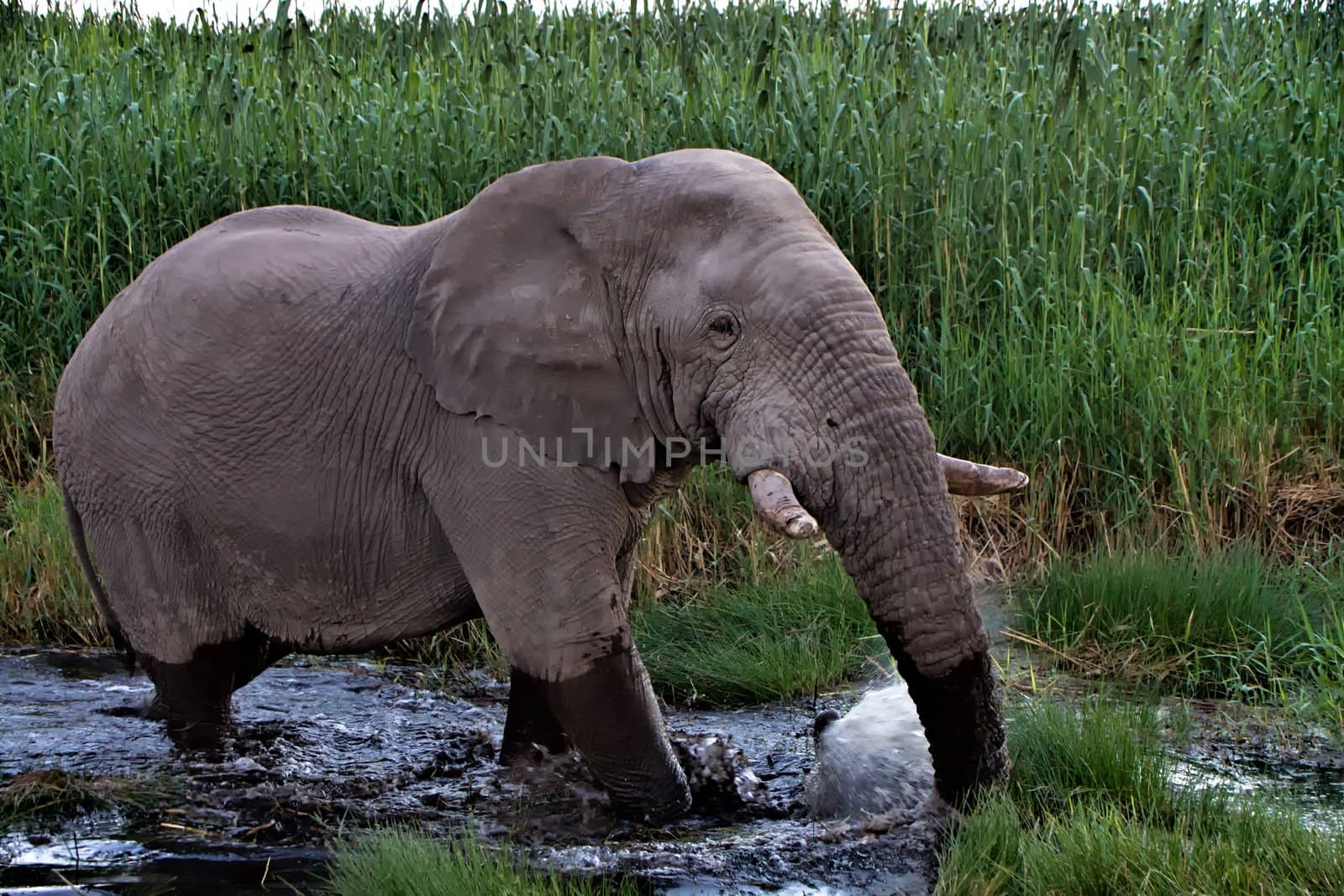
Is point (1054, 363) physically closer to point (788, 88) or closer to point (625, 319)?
point (788, 88)

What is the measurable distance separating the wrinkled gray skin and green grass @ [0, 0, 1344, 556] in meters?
2.30

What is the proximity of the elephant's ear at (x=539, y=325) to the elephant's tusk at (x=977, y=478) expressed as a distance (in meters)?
0.73

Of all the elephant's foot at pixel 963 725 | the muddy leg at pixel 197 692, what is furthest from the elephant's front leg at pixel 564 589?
the muddy leg at pixel 197 692

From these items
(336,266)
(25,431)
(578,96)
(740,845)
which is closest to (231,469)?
(336,266)

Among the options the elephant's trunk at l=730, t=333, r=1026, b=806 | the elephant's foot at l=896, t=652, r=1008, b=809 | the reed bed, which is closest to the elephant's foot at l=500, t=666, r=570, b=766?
the elephant's foot at l=896, t=652, r=1008, b=809

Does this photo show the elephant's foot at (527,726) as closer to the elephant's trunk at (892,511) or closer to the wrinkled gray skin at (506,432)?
the wrinkled gray skin at (506,432)

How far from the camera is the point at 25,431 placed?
277 inches

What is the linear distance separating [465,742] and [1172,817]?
88.2 inches

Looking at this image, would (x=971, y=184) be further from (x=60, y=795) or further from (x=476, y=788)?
(x=60, y=795)

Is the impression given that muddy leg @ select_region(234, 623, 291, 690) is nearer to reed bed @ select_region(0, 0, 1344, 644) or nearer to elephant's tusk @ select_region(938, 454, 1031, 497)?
reed bed @ select_region(0, 0, 1344, 644)

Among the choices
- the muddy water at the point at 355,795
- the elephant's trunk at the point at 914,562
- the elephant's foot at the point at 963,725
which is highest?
the elephant's trunk at the point at 914,562

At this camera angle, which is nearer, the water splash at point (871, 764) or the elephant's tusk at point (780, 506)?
the elephant's tusk at point (780, 506)

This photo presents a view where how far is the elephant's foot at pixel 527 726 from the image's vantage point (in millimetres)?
4582

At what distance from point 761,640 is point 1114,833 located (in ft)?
6.98
